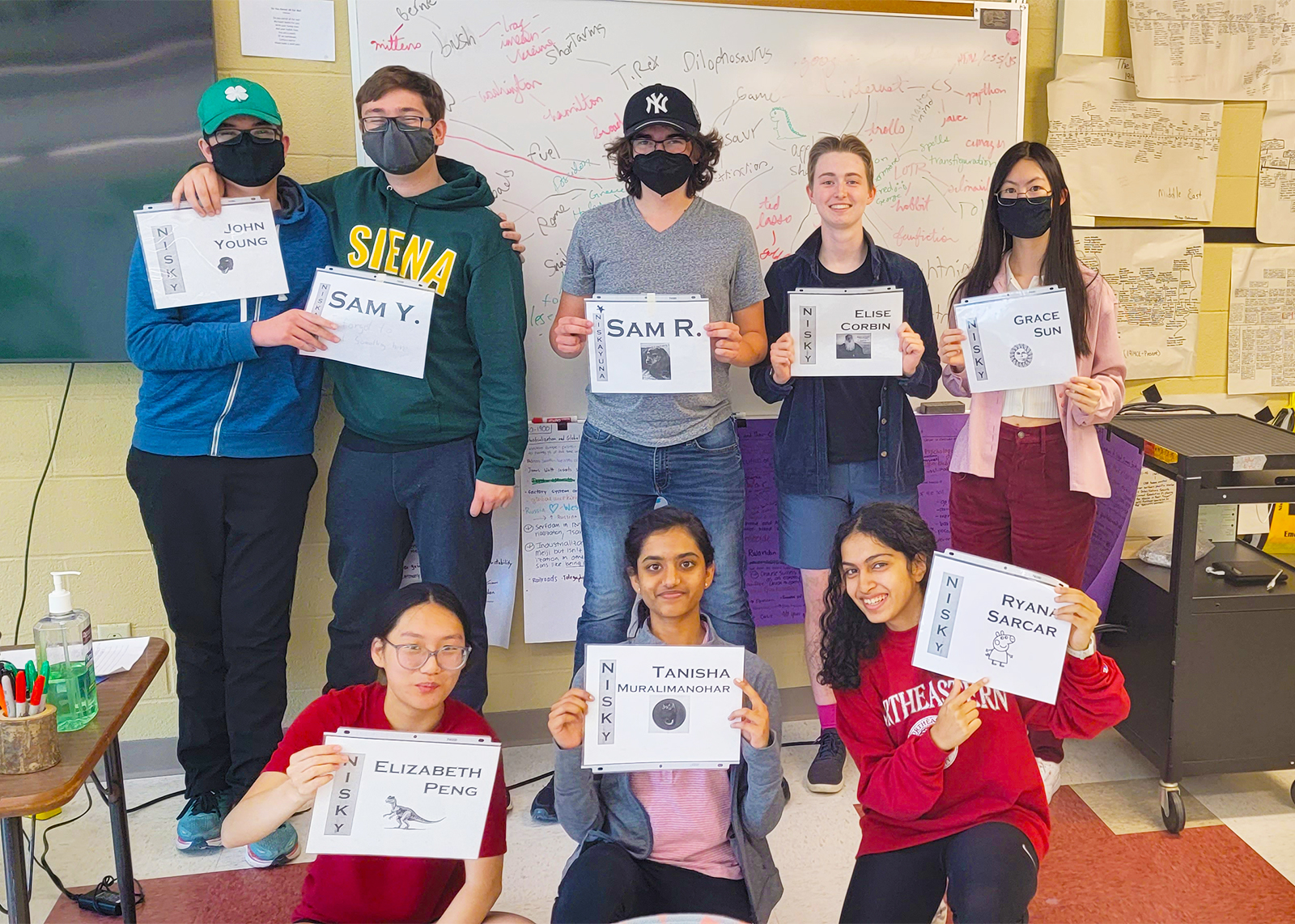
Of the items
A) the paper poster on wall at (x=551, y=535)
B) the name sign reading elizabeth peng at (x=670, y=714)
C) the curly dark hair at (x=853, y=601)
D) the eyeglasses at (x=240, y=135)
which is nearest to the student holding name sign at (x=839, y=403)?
the paper poster on wall at (x=551, y=535)

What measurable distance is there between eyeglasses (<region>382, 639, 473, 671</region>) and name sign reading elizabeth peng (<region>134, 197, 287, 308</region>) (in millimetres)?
1061

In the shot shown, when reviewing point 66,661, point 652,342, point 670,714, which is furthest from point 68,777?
point 652,342

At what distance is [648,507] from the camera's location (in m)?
2.62

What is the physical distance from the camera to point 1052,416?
2592 millimetres

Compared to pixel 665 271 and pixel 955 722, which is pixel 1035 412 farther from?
pixel 955 722

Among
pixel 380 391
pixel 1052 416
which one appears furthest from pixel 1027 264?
pixel 380 391

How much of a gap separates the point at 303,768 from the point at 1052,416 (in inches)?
75.6

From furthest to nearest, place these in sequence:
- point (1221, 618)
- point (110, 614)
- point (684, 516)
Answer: point (110, 614) < point (1221, 618) < point (684, 516)

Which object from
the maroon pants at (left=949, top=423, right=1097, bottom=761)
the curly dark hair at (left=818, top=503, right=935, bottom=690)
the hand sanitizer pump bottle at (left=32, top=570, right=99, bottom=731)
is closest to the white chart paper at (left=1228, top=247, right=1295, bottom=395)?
the maroon pants at (left=949, top=423, right=1097, bottom=761)

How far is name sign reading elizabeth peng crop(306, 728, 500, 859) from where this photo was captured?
156 centimetres

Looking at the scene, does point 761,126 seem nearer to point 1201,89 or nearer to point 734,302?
point 734,302

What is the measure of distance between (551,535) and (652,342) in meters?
0.83

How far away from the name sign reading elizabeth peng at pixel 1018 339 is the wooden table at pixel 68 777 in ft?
6.08

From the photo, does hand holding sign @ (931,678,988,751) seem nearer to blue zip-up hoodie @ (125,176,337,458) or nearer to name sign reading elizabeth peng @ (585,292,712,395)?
name sign reading elizabeth peng @ (585,292,712,395)
